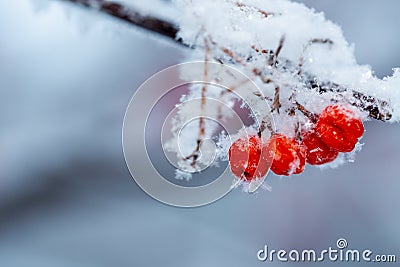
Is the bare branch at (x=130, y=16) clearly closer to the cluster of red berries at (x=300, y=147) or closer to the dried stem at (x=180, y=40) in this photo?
the dried stem at (x=180, y=40)

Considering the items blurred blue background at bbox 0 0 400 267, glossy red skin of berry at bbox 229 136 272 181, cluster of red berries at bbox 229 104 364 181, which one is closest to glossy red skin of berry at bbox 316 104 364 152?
cluster of red berries at bbox 229 104 364 181

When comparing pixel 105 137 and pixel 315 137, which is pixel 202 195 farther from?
pixel 105 137

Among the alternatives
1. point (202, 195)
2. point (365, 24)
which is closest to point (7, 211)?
point (202, 195)

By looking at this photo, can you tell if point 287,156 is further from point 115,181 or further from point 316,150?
point 115,181

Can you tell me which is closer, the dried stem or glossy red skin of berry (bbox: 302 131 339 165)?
the dried stem

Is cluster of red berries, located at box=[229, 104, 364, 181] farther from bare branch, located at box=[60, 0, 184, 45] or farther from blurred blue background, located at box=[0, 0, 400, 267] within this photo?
blurred blue background, located at box=[0, 0, 400, 267]

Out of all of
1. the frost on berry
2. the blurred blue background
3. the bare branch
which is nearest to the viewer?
the bare branch
